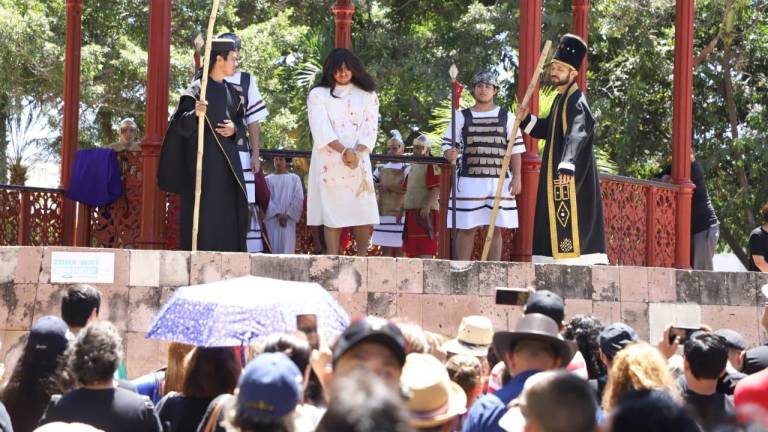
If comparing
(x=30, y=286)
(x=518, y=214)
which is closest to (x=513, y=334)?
(x=30, y=286)

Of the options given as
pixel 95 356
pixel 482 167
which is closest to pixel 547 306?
pixel 95 356

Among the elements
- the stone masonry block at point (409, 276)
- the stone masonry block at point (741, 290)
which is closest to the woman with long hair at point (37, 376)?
the stone masonry block at point (409, 276)

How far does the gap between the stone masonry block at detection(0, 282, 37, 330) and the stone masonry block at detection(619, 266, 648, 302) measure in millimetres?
4525

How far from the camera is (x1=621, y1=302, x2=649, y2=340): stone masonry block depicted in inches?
418

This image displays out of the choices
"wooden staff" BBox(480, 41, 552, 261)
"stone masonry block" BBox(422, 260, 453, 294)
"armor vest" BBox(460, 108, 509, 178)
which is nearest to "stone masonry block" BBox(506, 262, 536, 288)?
"stone masonry block" BBox(422, 260, 453, 294)

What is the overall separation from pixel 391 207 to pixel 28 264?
5394 millimetres

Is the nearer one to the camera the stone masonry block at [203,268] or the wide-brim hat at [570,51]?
the stone masonry block at [203,268]

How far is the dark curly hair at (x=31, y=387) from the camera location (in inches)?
231

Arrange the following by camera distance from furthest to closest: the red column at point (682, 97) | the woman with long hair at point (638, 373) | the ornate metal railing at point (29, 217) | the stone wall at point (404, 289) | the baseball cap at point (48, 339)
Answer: the red column at point (682, 97), the ornate metal railing at point (29, 217), the stone wall at point (404, 289), the baseball cap at point (48, 339), the woman with long hair at point (638, 373)

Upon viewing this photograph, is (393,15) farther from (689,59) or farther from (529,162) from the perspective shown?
(529,162)

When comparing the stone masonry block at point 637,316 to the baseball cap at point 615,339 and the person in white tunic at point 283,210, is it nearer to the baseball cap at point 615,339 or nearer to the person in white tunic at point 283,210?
the person in white tunic at point 283,210

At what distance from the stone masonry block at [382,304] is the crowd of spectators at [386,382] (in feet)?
8.88

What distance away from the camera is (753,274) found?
1127 cm

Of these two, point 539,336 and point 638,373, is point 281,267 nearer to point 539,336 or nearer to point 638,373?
point 539,336
